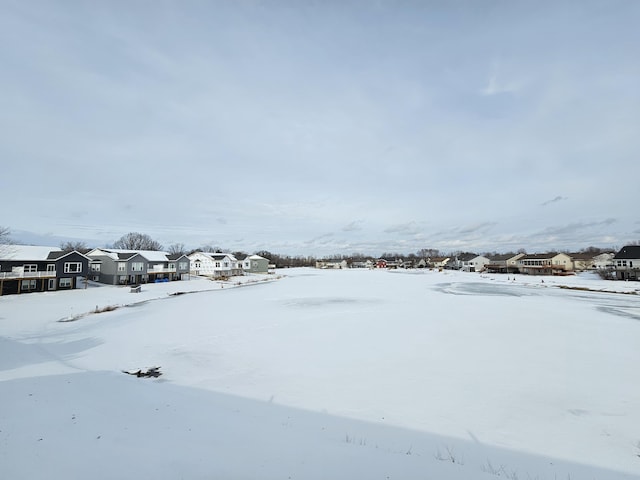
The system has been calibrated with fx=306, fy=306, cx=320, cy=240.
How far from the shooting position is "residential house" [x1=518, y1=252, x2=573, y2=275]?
256 ft

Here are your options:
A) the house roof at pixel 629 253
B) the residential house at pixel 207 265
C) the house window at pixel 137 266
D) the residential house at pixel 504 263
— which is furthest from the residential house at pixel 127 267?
the residential house at pixel 504 263

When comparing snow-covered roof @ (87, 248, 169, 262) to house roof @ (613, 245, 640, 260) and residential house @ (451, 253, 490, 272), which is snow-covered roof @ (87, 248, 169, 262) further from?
residential house @ (451, 253, 490, 272)

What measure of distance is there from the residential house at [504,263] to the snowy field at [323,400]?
7747 centimetres

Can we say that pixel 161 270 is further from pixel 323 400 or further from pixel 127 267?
pixel 323 400

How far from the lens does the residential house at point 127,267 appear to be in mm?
47812

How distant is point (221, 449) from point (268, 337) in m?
11.1

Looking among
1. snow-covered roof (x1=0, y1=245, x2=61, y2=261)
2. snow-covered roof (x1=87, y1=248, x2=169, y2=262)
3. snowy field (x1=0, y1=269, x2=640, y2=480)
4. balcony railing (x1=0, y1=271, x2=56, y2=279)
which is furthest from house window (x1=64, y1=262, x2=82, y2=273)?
snowy field (x1=0, y1=269, x2=640, y2=480)

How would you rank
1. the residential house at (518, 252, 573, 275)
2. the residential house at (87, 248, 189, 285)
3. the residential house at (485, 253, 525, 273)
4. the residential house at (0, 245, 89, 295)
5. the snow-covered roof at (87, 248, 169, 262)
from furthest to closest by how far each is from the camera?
the residential house at (485, 253, 525, 273) → the residential house at (518, 252, 573, 275) → the snow-covered roof at (87, 248, 169, 262) → the residential house at (87, 248, 189, 285) → the residential house at (0, 245, 89, 295)

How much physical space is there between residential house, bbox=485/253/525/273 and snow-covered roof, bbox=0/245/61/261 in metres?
103

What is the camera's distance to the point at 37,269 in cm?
3769

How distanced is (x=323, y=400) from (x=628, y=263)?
235 ft

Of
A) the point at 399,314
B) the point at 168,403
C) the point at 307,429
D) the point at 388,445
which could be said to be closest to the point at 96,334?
the point at 168,403

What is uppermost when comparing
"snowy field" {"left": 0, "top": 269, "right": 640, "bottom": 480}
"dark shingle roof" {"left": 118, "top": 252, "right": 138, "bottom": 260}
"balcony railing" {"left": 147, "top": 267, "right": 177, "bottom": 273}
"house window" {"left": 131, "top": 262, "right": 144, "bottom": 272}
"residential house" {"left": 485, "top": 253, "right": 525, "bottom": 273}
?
"dark shingle roof" {"left": 118, "top": 252, "right": 138, "bottom": 260}

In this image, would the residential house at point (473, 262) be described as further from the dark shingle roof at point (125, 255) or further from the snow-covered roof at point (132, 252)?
the dark shingle roof at point (125, 255)
